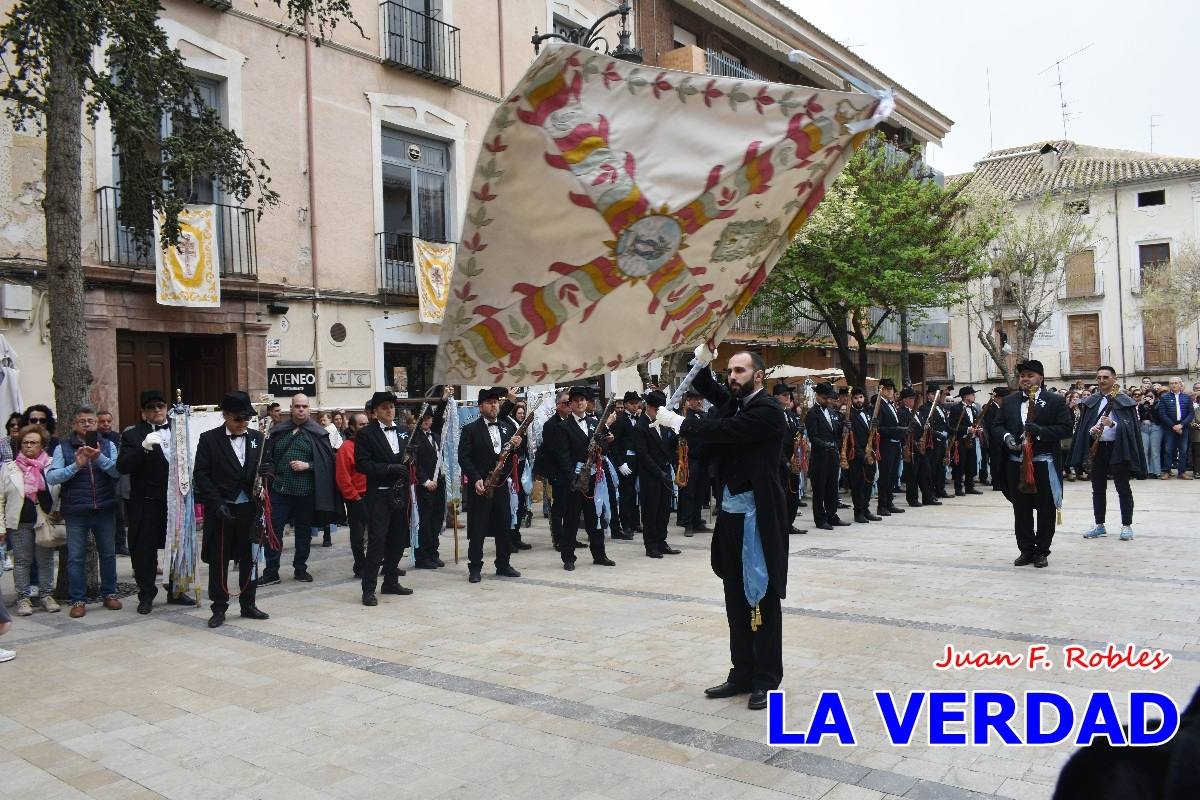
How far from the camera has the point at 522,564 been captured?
1048 cm

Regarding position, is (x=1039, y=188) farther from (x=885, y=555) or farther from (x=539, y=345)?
(x=539, y=345)

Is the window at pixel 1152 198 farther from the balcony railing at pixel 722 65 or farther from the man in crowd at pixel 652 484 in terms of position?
the man in crowd at pixel 652 484

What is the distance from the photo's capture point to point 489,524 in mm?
9641

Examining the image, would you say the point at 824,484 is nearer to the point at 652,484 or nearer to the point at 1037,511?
the point at 652,484

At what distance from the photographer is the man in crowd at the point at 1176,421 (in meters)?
19.3

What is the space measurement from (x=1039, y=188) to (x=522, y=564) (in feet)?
110

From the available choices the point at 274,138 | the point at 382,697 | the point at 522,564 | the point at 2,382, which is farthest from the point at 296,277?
the point at 382,697

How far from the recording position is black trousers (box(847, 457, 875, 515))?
528 inches

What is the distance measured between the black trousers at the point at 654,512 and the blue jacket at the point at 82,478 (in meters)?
5.43

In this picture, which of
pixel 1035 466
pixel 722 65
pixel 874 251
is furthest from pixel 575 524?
pixel 722 65

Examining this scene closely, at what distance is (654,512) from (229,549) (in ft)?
15.5

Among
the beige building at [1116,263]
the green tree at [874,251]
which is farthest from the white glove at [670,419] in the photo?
the beige building at [1116,263]

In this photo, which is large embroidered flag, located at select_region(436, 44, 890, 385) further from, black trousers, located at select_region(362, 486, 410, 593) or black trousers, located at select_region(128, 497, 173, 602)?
black trousers, located at select_region(128, 497, 173, 602)

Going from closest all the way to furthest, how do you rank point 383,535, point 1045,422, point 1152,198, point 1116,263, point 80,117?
point 383,535 → point 80,117 → point 1045,422 → point 1152,198 → point 1116,263
